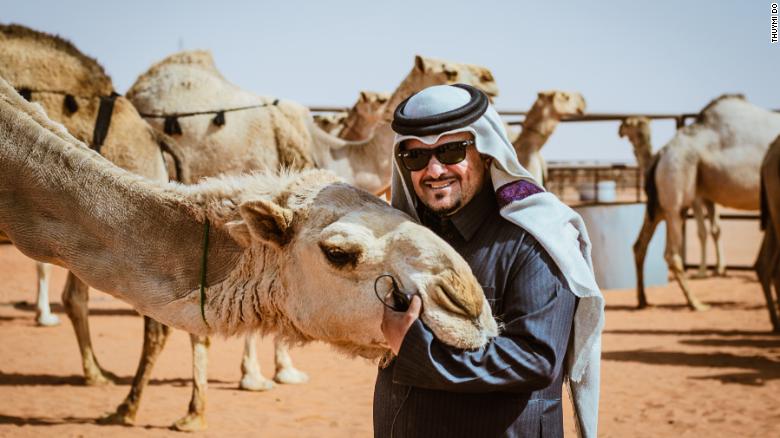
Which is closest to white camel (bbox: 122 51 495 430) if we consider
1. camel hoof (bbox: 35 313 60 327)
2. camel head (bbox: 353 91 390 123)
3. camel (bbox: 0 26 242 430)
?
camel (bbox: 0 26 242 430)

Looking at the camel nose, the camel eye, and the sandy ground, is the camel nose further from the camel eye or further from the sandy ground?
the sandy ground

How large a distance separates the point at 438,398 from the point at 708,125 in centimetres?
1109

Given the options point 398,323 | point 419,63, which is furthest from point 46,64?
point 398,323

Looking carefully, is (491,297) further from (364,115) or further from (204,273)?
(364,115)

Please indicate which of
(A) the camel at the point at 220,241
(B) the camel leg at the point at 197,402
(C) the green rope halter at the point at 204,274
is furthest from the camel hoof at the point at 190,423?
(C) the green rope halter at the point at 204,274

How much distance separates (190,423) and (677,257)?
7.73m

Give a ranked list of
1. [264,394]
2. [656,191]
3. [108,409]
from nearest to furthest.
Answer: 1. [108,409]
2. [264,394]
3. [656,191]

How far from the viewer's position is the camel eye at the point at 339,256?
2338 mm

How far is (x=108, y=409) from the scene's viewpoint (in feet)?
19.9

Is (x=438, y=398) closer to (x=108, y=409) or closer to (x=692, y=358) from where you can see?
(x=108, y=409)

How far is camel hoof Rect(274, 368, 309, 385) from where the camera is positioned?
279 inches

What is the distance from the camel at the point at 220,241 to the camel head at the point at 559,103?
358 inches

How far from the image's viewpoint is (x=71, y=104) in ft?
19.8

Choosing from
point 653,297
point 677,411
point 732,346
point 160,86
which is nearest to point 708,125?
point 653,297
